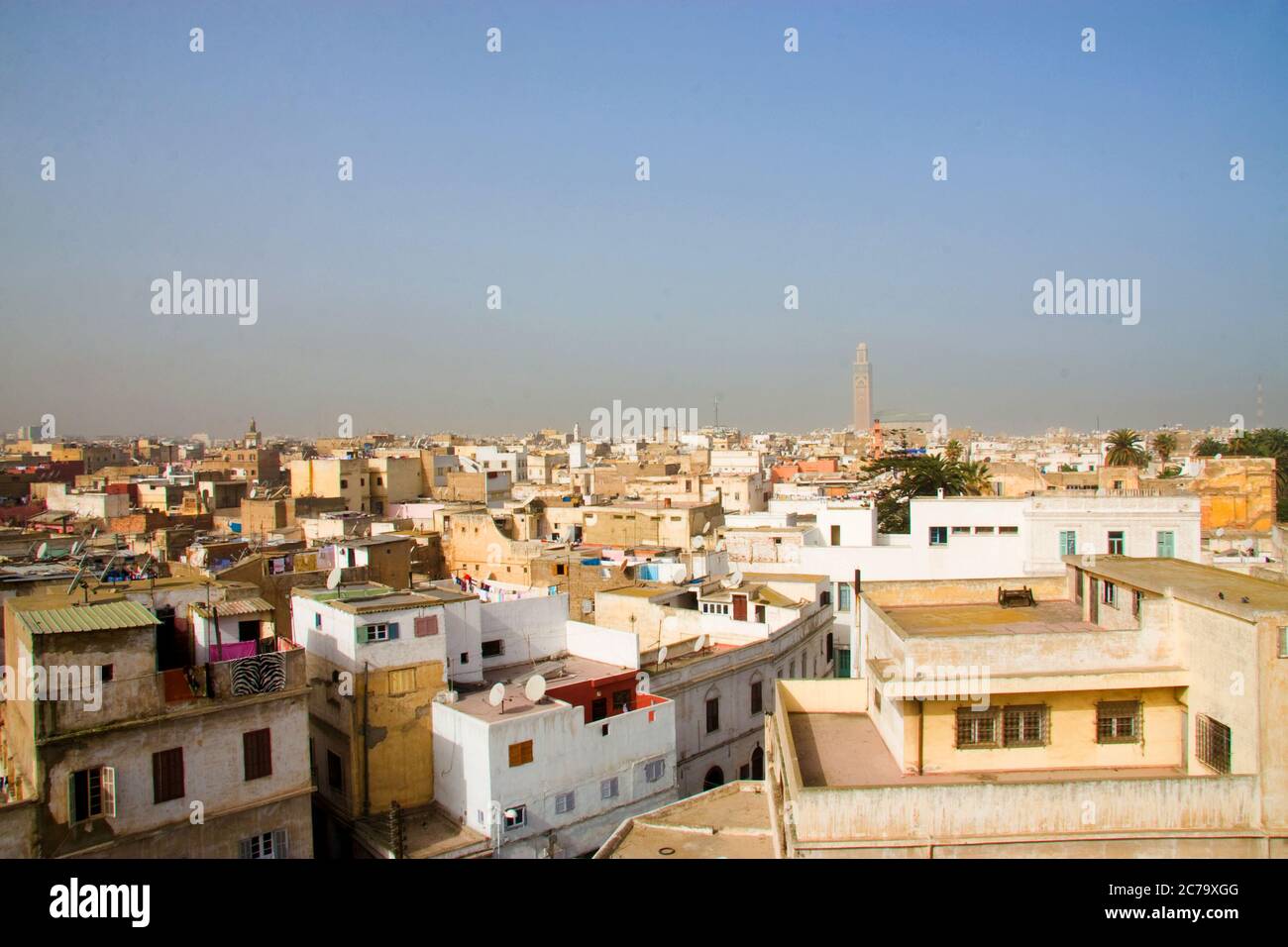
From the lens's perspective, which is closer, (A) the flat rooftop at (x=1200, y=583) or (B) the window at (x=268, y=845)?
(A) the flat rooftop at (x=1200, y=583)

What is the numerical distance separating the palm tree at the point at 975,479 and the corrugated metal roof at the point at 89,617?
95.4ft

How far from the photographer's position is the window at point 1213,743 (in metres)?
7.34

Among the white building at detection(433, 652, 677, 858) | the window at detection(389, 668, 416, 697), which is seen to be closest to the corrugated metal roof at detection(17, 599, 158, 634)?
the window at detection(389, 668, 416, 697)

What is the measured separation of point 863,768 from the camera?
27.4 ft

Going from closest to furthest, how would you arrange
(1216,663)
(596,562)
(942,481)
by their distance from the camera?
1. (1216,663)
2. (596,562)
3. (942,481)

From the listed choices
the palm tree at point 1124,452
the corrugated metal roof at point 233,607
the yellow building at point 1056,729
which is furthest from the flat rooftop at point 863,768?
the palm tree at point 1124,452

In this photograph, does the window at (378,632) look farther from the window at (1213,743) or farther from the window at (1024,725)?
the window at (1213,743)

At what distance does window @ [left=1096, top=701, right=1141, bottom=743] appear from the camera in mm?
8180

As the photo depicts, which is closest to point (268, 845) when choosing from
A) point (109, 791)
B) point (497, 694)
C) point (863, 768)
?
point (109, 791)
